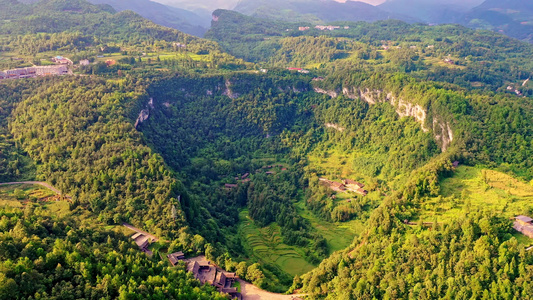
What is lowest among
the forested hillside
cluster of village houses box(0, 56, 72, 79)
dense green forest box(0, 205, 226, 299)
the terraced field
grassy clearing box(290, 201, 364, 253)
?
the terraced field

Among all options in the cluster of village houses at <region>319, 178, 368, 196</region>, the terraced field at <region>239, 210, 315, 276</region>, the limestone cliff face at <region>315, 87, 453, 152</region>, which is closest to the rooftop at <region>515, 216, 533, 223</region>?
the terraced field at <region>239, 210, 315, 276</region>

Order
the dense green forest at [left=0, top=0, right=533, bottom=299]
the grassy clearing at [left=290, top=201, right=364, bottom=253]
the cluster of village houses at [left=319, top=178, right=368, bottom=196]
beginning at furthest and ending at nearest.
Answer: the cluster of village houses at [left=319, top=178, right=368, bottom=196] < the grassy clearing at [left=290, top=201, right=364, bottom=253] < the dense green forest at [left=0, top=0, right=533, bottom=299]

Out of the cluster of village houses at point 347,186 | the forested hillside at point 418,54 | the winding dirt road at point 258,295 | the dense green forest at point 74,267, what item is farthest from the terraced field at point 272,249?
the forested hillside at point 418,54

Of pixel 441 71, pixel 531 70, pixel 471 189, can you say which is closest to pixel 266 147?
pixel 471 189

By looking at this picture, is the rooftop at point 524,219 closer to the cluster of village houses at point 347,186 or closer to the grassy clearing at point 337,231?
the grassy clearing at point 337,231

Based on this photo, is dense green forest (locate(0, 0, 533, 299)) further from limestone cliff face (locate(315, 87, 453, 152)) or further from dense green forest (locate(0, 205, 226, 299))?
limestone cliff face (locate(315, 87, 453, 152))

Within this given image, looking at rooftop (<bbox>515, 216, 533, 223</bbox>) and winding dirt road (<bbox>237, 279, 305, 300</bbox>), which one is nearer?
rooftop (<bbox>515, 216, 533, 223</bbox>)
